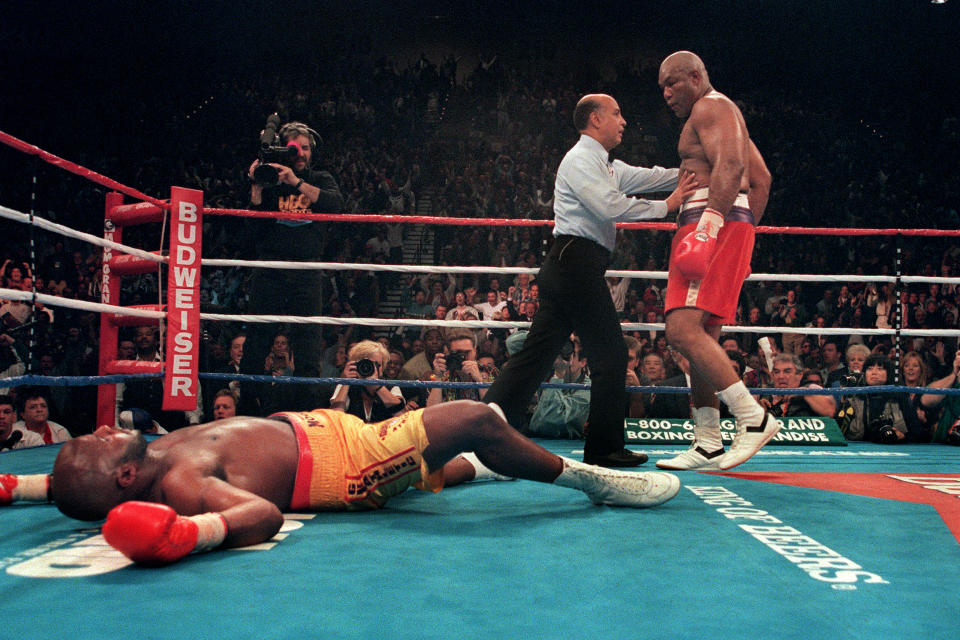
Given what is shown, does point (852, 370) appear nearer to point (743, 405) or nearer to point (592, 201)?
point (743, 405)

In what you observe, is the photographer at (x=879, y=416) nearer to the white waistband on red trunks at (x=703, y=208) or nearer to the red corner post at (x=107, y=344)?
the white waistband on red trunks at (x=703, y=208)

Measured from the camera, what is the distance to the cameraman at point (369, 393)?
3129 mm

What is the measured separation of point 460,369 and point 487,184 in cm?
614

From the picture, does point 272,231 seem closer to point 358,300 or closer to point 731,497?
point 731,497

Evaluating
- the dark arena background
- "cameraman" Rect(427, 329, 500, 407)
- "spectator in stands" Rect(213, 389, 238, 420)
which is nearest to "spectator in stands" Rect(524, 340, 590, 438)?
the dark arena background

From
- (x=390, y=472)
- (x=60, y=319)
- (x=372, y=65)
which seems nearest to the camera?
(x=390, y=472)

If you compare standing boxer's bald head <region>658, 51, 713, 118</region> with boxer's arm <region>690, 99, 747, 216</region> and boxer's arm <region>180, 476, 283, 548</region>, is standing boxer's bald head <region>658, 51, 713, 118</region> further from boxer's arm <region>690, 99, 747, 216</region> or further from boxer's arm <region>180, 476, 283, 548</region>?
boxer's arm <region>180, 476, 283, 548</region>

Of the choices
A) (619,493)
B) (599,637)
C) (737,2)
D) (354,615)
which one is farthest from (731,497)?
(737,2)

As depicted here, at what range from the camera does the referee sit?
217 centimetres

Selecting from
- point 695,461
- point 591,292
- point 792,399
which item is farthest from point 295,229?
point 792,399

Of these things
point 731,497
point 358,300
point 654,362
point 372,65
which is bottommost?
point 731,497

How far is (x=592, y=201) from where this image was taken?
2160 mm

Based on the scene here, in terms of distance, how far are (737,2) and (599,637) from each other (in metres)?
10.7

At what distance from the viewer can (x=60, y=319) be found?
5066 mm
